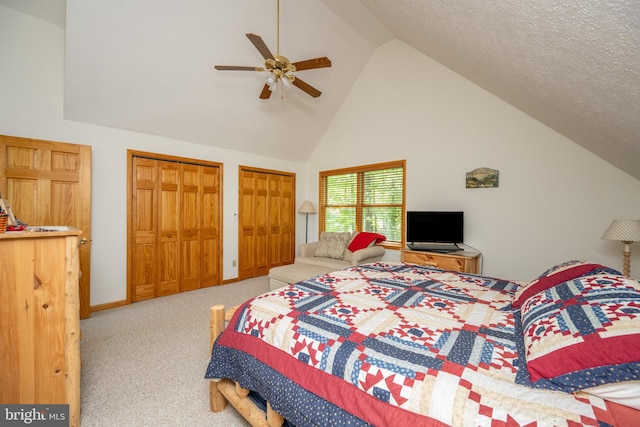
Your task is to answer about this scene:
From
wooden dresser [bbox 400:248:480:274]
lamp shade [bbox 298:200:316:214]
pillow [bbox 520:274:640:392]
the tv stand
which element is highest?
lamp shade [bbox 298:200:316:214]

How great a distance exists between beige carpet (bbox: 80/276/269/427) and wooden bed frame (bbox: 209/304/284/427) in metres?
0.10

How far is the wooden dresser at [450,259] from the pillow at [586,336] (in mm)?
2049

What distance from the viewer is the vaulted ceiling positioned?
1395 mm

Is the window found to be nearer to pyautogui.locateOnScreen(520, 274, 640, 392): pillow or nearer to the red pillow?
the red pillow

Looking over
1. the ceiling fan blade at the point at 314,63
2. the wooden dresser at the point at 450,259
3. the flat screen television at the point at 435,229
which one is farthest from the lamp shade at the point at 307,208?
the ceiling fan blade at the point at 314,63

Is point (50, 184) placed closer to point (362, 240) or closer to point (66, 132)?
point (66, 132)

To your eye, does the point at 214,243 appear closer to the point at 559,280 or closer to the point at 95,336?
the point at 95,336

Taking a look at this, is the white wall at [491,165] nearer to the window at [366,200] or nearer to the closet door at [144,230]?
the window at [366,200]

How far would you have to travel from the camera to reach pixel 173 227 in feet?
12.8

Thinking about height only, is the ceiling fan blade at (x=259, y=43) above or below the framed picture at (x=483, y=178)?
above

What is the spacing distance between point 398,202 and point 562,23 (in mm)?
3208

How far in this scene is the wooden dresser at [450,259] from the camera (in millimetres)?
3199

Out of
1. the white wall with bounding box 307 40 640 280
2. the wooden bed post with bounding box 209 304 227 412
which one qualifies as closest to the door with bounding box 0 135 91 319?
the wooden bed post with bounding box 209 304 227 412

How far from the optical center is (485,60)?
2.37 metres
